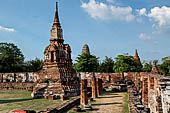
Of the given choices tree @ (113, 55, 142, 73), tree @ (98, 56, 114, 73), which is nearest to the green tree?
tree @ (113, 55, 142, 73)

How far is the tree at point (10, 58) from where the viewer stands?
39750 millimetres

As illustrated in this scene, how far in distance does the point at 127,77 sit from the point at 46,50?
13052mm

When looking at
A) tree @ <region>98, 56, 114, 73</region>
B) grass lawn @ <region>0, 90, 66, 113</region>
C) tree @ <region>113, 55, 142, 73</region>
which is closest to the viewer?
grass lawn @ <region>0, 90, 66, 113</region>

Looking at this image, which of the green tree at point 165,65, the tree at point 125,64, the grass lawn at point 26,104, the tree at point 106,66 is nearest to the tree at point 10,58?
the tree at point 106,66

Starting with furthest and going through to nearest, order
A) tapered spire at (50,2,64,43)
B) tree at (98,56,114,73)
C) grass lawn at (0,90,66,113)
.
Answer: tree at (98,56,114,73) < tapered spire at (50,2,64,43) < grass lawn at (0,90,66,113)

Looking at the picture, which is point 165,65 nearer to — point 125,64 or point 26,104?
point 125,64

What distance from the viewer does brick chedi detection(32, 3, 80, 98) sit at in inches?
719

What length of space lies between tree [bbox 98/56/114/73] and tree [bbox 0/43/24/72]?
18028mm

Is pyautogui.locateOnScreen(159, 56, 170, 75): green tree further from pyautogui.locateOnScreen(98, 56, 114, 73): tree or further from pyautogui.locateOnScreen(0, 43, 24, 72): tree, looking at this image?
pyautogui.locateOnScreen(0, 43, 24, 72): tree

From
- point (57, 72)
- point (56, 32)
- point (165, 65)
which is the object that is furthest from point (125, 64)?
point (57, 72)

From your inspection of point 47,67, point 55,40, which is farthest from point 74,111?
point 55,40

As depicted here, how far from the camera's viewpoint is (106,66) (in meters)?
44.9

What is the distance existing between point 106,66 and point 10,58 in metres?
21.2

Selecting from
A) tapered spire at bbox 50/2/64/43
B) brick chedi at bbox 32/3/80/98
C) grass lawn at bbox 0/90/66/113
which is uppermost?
tapered spire at bbox 50/2/64/43
